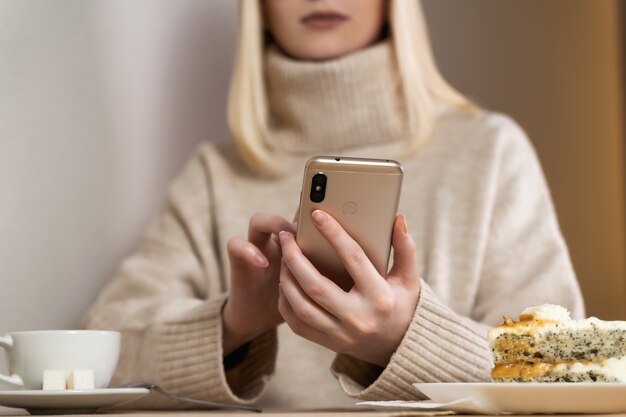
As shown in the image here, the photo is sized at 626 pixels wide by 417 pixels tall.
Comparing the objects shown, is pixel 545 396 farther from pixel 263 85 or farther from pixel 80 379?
pixel 263 85

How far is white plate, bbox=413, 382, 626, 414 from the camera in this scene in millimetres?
610

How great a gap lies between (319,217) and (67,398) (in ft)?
0.86

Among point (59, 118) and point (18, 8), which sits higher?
point (18, 8)

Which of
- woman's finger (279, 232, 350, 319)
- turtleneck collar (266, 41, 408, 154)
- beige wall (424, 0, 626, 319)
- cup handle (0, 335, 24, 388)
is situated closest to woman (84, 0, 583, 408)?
turtleneck collar (266, 41, 408, 154)

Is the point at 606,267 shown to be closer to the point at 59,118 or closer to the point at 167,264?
the point at 167,264

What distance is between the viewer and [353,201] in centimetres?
79

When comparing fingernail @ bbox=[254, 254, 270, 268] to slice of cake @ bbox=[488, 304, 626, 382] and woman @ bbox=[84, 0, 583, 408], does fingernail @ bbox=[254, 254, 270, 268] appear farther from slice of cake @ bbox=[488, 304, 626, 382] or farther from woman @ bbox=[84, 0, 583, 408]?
slice of cake @ bbox=[488, 304, 626, 382]

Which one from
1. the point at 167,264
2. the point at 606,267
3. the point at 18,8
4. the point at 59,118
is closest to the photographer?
the point at 18,8

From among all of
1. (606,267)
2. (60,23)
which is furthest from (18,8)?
(606,267)

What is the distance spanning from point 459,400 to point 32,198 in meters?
0.74

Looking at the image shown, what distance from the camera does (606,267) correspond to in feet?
7.09

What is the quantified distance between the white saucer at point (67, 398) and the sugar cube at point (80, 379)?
0.11 feet

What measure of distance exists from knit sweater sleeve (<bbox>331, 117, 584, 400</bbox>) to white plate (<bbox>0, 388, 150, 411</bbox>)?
0.75 ft

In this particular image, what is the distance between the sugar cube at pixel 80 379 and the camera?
0.86 meters
